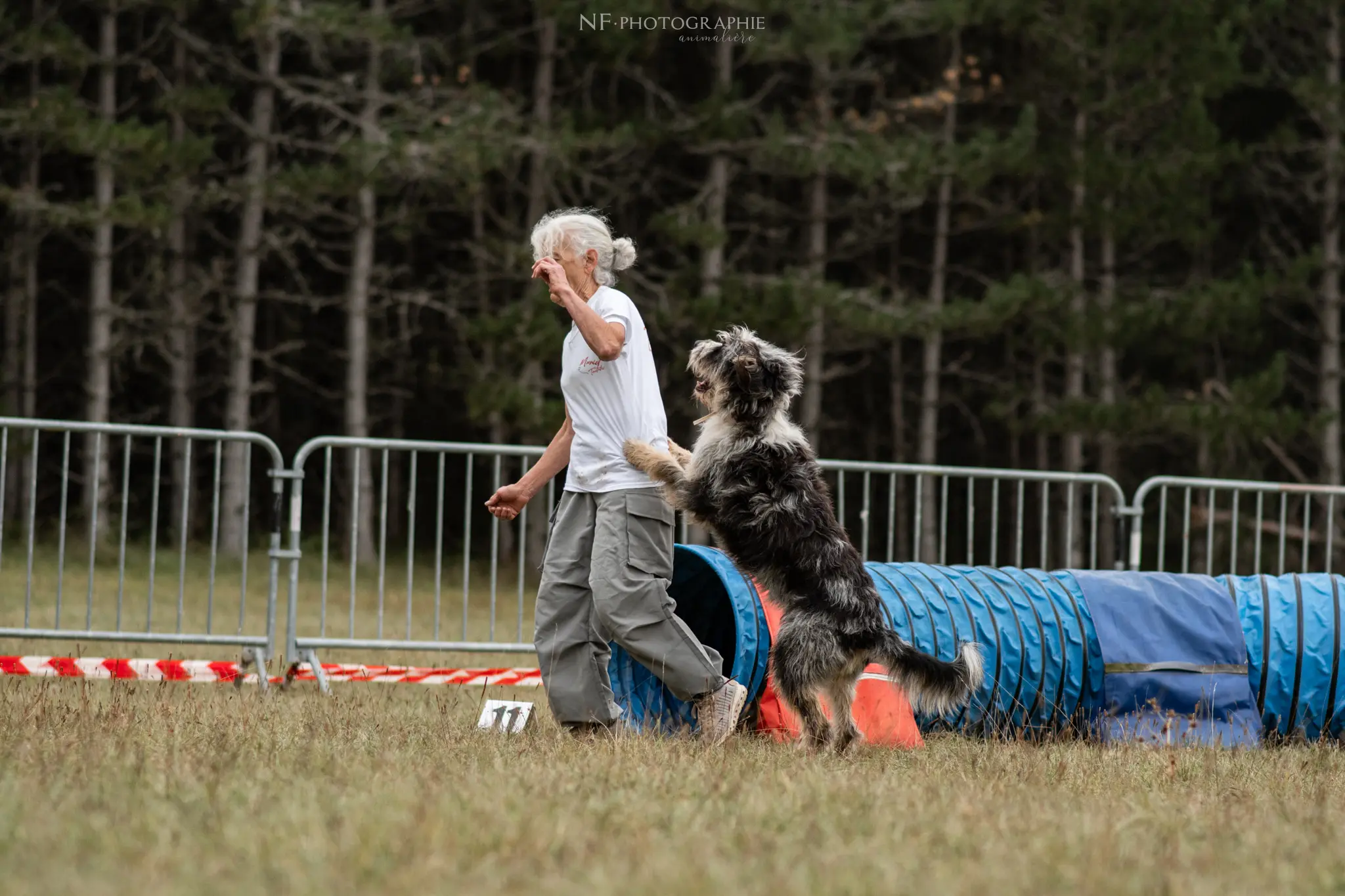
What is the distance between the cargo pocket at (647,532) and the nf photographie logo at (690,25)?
40.6ft

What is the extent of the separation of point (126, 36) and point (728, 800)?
1990 cm

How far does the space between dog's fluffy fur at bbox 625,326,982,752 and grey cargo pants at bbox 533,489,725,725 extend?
0.19 m

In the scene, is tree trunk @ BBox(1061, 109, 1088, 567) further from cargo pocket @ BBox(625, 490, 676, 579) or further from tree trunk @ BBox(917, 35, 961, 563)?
cargo pocket @ BBox(625, 490, 676, 579)

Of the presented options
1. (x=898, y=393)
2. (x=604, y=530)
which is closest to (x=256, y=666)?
(x=604, y=530)

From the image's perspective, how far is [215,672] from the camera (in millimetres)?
7473

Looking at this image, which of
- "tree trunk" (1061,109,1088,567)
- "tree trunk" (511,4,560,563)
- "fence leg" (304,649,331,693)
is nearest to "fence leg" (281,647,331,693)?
"fence leg" (304,649,331,693)

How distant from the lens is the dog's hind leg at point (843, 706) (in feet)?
16.9

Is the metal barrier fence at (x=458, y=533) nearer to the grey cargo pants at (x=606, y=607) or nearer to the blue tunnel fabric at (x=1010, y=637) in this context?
the blue tunnel fabric at (x=1010, y=637)

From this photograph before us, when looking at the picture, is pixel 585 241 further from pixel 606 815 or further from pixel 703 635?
pixel 606 815

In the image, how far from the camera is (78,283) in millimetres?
21953

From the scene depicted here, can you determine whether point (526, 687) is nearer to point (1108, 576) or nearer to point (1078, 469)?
point (1108, 576)

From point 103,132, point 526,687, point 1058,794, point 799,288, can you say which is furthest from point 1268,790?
point 103,132

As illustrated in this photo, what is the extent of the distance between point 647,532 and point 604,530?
16 cm

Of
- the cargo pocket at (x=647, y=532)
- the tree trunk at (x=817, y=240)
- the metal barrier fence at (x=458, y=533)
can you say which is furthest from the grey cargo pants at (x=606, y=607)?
the tree trunk at (x=817, y=240)
